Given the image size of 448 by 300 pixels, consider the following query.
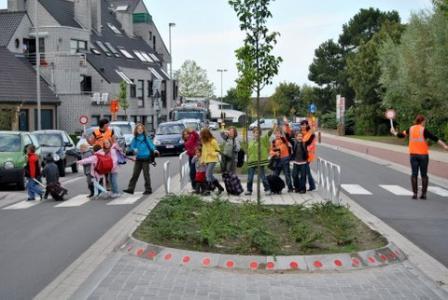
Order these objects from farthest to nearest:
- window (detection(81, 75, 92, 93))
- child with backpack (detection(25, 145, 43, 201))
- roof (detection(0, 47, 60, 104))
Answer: window (detection(81, 75, 92, 93)) → roof (detection(0, 47, 60, 104)) → child with backpack (detection(25, 145, 43, 201))

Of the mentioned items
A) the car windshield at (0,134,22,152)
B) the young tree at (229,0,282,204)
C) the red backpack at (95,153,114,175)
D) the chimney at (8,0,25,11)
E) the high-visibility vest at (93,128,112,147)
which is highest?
the chimney at (8,0,25,11)

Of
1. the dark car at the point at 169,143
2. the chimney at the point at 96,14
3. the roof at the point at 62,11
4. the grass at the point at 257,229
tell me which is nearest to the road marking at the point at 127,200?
the grass at the point at 257,229

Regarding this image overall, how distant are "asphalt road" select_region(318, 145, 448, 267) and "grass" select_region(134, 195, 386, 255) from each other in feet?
2.66

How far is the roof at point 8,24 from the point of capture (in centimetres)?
4888

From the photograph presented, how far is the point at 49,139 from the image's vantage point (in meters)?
25.1

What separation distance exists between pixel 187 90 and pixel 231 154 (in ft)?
358

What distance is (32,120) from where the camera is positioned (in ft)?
150

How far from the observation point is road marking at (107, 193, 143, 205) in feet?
51.8

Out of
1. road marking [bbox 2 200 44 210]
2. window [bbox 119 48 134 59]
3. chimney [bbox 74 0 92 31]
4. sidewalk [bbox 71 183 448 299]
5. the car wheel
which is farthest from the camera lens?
window [bbox 119 48 134 59]

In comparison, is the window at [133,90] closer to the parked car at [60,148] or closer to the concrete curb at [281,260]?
the parked car at [60,148]

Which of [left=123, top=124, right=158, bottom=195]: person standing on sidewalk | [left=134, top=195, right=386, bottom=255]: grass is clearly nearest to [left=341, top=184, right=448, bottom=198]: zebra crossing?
[left=123, top=124, right=158, bottom=195]: person standing on sidewalk

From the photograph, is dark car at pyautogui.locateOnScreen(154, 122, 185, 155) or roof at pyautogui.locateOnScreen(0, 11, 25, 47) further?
roof at pyautogui.locateOnScreen(0, 11, 25, 47)

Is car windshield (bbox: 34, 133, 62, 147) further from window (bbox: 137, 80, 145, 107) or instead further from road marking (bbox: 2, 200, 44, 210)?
window (bbox: 137, 80, 145, 107)

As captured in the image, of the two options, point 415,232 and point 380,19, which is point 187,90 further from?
point 415,232
